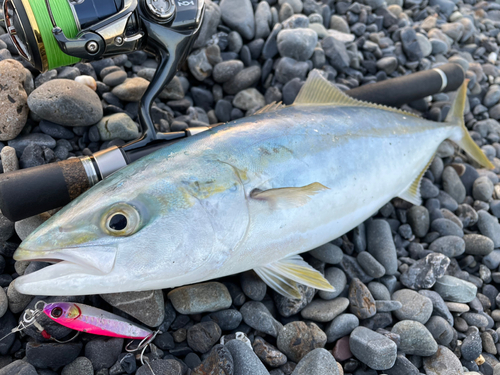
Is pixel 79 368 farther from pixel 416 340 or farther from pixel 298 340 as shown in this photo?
pixel 416 340

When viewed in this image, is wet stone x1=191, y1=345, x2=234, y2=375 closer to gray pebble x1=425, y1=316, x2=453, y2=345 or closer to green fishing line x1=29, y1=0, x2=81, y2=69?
gray pebble x1=425, y1=316, x2=453, y2=345

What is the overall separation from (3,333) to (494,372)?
294 centimetres

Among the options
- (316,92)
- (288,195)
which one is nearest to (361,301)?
(288,195)

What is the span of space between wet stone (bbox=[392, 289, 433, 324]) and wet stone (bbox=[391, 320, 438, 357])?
95 millimetres

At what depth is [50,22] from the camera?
1771 mm

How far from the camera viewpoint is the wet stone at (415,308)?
7.66 ft

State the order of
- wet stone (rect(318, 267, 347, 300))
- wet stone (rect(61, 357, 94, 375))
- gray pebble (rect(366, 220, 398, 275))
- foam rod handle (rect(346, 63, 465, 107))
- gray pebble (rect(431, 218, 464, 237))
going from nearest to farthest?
wet stone (rect(61, 357, 94, 375)), wet stone (rect(318, 267, 347, 300)), gray pebble (rect(366, 220, 398, 275)), gray pebble (rect(431, 218, 464, 237)), foam rod handle (rect(346, 63, 465, 107))

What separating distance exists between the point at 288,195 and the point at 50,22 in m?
1.44

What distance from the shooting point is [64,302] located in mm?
1879

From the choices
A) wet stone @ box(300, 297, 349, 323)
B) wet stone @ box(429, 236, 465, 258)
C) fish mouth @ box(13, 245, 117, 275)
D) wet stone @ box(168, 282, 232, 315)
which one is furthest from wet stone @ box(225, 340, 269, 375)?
wet stone @ box(429, 236, 465, 258)

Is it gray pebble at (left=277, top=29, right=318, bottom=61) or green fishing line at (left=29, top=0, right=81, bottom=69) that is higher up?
green fishing line at (left=29, top=0, right=81, bottom=69)

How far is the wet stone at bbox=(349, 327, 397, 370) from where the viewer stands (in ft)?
6.68

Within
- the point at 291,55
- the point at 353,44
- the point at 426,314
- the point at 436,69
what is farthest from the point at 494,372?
the point at 353,44

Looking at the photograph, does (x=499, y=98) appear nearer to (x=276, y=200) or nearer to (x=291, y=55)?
(x=291, y=55)
